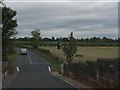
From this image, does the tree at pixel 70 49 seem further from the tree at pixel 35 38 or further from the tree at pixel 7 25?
the tree at pixel 35 38

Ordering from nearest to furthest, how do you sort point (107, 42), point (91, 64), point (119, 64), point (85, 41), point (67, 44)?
point (119, 64)
point (91, 64)
point (67, 44)
point (107, 42)
point (85, 41)

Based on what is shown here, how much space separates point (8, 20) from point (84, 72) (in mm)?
33153

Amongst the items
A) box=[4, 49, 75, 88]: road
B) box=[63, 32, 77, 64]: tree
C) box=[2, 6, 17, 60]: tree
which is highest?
box=[2, 6, 17, 60]: tree

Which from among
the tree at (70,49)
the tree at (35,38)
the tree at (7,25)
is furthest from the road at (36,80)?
the tree at (35,38)

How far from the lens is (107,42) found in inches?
4724

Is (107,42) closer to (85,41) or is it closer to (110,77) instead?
(85,41)

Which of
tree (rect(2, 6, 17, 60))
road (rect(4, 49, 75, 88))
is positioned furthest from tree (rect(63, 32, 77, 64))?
tree (rect(2, 6, 17, 60))

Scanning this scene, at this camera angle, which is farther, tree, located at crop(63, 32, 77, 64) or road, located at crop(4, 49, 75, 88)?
tree, located at crop(63, 32, 77, 64)

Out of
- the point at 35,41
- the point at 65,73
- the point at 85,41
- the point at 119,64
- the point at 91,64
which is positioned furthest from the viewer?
the point at 85,41

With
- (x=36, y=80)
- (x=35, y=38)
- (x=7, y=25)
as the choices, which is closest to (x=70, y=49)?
(x=7, y=25)

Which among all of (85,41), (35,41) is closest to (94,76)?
(35,41)

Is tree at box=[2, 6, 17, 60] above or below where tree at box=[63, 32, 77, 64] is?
above

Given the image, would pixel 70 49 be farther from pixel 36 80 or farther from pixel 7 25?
pixel 36 80

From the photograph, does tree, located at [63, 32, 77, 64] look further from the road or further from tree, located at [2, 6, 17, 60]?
tree, located at [2, 6, 17, 60]
